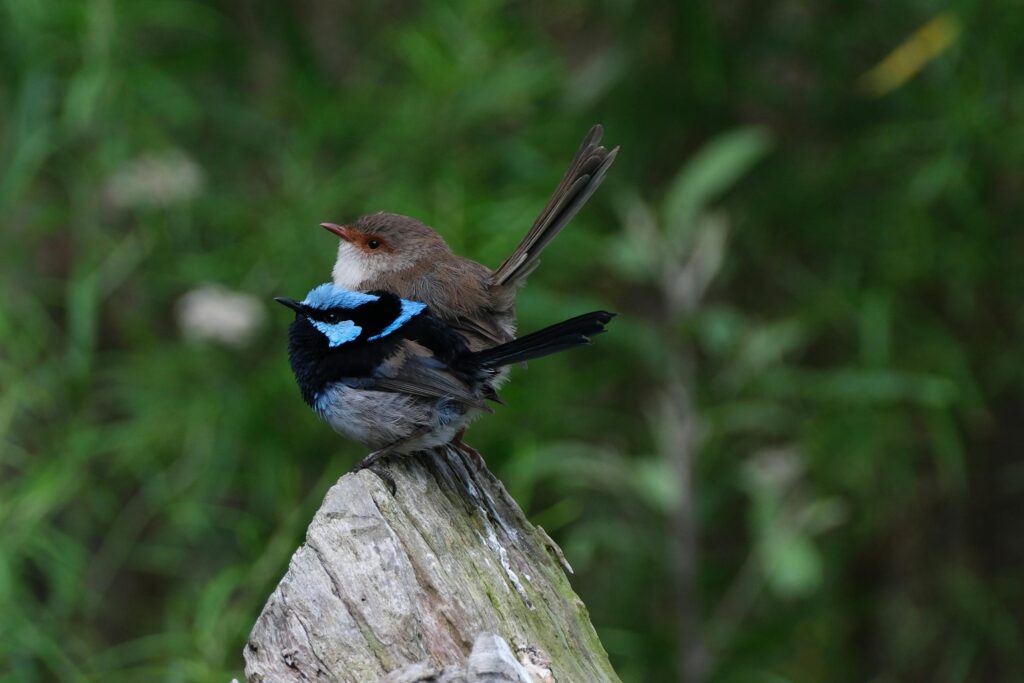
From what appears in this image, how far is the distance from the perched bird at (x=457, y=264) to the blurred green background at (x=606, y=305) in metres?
1.14

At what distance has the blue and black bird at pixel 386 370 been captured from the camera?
10.3 ft

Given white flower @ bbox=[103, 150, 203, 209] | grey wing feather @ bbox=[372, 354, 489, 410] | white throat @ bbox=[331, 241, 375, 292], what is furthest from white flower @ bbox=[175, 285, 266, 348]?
grey wing feather @ bbox=[372, 354, 489, 410]

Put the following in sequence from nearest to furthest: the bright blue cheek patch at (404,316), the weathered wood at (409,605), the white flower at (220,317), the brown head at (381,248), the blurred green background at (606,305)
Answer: the weathered wood at (409,605) < the bright blue cheek patch at (404,316) < the brown head at (381,248) < the white flower at (220,317) < the blurred green background at (606,305)

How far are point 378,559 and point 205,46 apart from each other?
165 inches

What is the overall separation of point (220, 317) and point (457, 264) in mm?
1509

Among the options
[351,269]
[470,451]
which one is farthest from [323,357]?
[351,269]

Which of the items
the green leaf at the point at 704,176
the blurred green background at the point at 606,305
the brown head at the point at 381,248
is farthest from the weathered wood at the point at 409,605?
the green leaf at the point at 704,176

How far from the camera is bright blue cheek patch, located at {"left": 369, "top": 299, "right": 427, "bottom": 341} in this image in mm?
3236

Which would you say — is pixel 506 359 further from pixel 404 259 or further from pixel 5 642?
pixel 5 642

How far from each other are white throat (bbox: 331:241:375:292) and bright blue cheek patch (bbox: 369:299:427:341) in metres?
0.58

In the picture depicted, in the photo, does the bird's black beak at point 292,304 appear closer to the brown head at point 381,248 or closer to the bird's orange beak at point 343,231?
the brown head at point 381,248

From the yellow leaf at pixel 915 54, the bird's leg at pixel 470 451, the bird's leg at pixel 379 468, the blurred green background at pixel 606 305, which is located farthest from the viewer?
the yellow leaf at pixel 915 54

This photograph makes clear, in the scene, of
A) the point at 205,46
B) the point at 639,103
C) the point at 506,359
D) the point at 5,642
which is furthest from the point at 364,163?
the point at 506,359

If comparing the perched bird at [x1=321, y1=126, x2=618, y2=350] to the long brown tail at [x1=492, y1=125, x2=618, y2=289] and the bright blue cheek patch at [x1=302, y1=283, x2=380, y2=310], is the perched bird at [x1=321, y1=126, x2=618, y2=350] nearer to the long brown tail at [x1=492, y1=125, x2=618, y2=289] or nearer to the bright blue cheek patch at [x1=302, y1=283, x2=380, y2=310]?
the long brown tail at [x1=492, y1=125, x2=618, y2=289]
